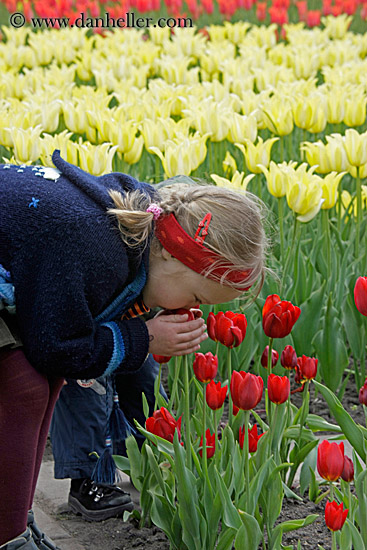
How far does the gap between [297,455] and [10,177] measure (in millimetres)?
1005

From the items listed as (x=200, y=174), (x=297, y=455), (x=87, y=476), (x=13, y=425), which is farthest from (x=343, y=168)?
(x=13, y=425)

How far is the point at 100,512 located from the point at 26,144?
4.54ft

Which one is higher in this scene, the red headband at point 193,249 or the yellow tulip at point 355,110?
the red headband at point 193,249

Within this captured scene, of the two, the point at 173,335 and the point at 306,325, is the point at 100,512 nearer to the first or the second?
the point at 173,335

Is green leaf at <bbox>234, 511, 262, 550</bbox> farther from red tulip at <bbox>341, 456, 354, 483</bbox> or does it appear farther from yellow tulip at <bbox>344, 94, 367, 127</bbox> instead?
yellow tulip at <bbox>344, 94, 367, 127</bbox>

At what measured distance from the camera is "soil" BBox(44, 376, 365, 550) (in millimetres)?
2078

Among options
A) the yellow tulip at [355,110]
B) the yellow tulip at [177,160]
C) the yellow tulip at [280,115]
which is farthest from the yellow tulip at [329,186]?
the yellow tulip at [355,110]

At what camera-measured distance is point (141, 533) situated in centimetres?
213

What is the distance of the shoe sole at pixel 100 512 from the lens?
221cm

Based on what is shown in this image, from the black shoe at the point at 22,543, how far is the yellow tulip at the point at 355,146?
1808 millimetres

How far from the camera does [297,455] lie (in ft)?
7.04

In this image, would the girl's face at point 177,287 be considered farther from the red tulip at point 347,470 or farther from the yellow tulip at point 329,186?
the yellow tulip at point 329,186

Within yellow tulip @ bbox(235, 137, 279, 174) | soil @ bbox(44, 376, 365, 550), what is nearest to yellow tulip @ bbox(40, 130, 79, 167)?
yellow tulip @ bbox(235, 137, 279, 174)

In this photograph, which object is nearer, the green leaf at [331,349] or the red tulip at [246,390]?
the red tulip at [246,390]
